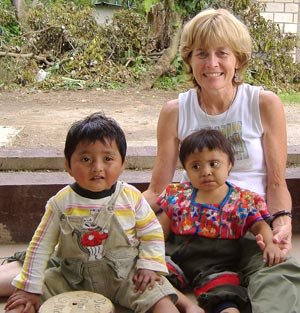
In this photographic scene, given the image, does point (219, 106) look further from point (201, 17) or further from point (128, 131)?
point (128, 131)

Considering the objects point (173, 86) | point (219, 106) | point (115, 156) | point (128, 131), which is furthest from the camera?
point (173, 86)

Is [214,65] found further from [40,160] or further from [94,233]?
[40,160]

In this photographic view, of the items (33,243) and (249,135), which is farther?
(249,135)

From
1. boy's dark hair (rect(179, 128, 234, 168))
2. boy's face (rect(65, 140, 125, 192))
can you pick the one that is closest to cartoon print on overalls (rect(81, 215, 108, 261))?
boy's face (rect(65, 140, 125, 192))

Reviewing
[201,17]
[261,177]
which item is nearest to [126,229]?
[261,177]

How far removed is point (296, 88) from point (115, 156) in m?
9.94

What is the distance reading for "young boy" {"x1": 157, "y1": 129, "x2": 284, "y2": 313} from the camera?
87.9 inches

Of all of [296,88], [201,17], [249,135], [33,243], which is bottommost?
[296,88]

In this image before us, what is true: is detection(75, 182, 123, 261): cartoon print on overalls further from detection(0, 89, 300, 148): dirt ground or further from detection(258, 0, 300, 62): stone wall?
detection(258, 0, 300, 62): stone wall

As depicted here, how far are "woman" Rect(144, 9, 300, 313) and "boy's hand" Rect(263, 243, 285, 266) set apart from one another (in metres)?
0.13

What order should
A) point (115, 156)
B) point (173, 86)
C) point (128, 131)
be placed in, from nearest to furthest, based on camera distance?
point (115, 156) → point (128, 131) → point (173, 86)

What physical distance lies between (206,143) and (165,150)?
0.35m

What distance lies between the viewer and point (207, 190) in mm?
2307

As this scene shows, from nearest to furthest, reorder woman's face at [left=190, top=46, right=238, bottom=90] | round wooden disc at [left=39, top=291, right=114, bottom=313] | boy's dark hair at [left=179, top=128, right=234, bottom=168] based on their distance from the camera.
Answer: round wooden disc at [left=39, top=291, right=114, bottom=313]
boy's dark hair at [left=179, top=128, right=234, bottom=168]
woman's face at [left=190, top=46, right=238, bottom=90]
